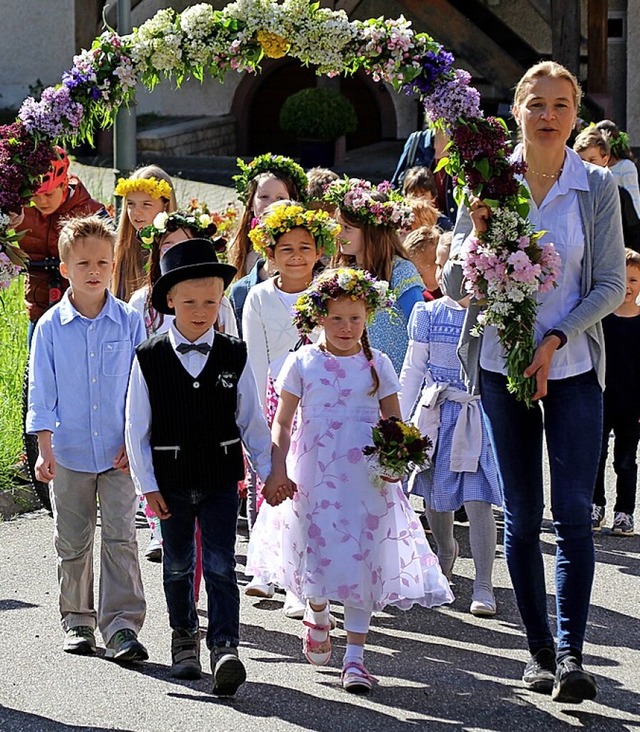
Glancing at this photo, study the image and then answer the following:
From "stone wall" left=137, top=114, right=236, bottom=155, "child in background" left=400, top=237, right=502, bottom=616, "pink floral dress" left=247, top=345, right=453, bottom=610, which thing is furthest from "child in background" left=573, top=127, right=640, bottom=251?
"stone wall" left=137, top=114, right=236, bottom=155

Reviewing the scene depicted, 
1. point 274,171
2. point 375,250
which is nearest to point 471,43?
point 274,171

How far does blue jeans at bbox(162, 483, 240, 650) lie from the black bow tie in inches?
19.4

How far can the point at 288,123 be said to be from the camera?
733 inches

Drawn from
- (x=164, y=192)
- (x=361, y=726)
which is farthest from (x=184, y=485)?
(x=164, y=192)

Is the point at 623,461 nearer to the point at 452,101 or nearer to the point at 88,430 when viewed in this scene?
the point at 452,101

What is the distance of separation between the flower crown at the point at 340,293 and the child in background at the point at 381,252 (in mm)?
1298

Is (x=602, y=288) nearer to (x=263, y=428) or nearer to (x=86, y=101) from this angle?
(x=263, y=428)

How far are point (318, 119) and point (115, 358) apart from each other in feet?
43.1

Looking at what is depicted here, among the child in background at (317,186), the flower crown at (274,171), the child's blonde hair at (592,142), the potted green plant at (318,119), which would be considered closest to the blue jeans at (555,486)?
the flower crown at (274,171)

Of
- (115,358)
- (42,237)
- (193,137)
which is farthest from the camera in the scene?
(193,137)

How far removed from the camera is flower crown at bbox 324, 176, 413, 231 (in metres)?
7.18

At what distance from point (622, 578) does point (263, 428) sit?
229cm

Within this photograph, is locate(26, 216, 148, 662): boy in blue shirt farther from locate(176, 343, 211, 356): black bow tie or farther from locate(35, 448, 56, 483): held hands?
locate(176, 343, 211, 356): black bow tie

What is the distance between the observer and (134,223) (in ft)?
24.4
